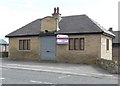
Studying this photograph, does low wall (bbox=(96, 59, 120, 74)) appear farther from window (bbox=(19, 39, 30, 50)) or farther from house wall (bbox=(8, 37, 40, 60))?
window (bbox=(19, 39, 30, 50))

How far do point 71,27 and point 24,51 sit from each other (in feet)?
20.5

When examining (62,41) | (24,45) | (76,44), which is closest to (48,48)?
(62,41)

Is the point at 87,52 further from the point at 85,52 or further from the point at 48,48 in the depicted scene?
the point at 48,48

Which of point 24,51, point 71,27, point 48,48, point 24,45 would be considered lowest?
point 24,51

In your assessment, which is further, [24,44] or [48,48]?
[24,44]

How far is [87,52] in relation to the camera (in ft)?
82.4

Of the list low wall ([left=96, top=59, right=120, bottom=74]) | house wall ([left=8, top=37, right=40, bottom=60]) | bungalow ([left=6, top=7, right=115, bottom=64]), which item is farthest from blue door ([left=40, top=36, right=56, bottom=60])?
low wall ([left=96, top=59, right=120, bottom=74])

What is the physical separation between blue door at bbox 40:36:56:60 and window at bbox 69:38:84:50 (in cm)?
192

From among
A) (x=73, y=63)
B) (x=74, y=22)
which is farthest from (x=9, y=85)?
(x=74, y=22)

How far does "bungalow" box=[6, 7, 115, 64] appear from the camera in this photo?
25062 millimetres

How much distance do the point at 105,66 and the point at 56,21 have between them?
8.77 meters

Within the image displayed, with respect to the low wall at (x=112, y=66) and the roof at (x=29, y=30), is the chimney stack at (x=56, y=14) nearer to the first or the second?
the roof at (x=29, y=30)

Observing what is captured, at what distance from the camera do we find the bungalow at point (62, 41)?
25.1m

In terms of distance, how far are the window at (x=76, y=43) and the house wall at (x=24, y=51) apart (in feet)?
13.1
